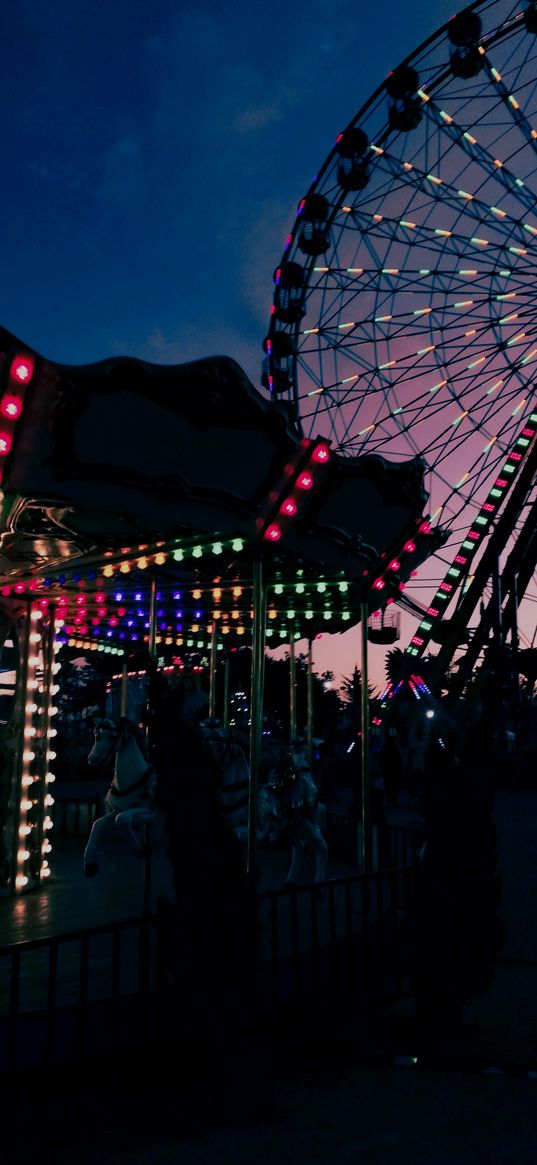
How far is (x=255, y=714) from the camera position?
22.2ft

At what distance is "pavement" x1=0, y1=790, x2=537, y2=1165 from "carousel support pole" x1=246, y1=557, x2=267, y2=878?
5.35 ft

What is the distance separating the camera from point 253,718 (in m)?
6.77

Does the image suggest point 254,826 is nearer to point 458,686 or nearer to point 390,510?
point 390,510

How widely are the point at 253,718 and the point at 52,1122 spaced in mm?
3283

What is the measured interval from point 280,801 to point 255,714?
1897mm

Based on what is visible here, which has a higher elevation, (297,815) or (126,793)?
(126,793)

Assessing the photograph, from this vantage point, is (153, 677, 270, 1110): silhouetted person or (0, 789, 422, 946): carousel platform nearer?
(153, 677, 270, 1110): silhouetted person

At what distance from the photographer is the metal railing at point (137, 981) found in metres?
3.96

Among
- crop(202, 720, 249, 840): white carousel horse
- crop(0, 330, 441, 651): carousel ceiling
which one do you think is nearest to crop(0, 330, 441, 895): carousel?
crop(0, 330, 441, 651): carousel ceiling

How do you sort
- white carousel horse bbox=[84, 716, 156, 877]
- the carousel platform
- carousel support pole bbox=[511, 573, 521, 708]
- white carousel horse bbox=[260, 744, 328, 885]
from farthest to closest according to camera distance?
carousel support pole bbox=[511, 573, 521, 708] < white carousel horse bbox=[260, 744, 328, 885] < white carousel horse bbox=[84, 716, 156, 877] < the carousel platform

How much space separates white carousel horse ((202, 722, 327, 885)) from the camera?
8.16 meters

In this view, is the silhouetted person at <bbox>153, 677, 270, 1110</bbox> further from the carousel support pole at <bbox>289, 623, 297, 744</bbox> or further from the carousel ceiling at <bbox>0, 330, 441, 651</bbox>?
the carousel support pole at <bbox>289, 623, 297, 744</bbox>

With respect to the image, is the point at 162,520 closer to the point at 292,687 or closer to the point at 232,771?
the point at 232,771

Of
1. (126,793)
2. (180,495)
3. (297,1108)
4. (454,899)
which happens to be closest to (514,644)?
(126,793)
